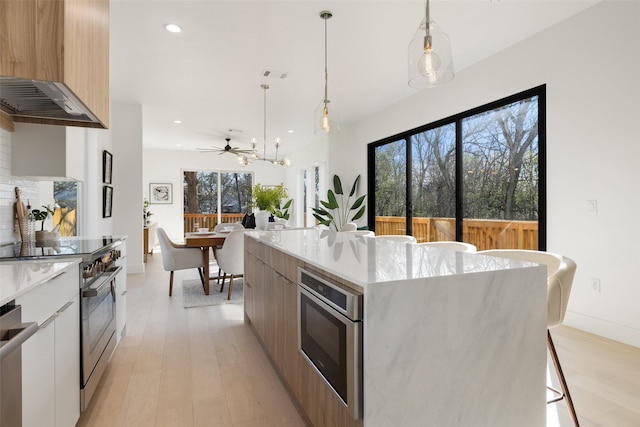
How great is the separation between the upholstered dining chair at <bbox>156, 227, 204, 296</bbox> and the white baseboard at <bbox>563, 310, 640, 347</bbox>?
4041 millimetres

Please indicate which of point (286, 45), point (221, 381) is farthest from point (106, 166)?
point (221, 381)

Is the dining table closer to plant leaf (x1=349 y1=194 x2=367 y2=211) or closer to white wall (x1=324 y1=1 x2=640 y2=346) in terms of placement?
plant leaf (x1=349 y1=194 x2=367 y2=211)

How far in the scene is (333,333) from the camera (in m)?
1.34

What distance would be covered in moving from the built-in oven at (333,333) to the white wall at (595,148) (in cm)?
277

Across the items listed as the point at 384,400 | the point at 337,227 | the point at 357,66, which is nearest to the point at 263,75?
the point at 357,66

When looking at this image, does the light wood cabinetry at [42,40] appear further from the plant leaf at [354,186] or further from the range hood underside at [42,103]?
the plant leaf at [354,186]

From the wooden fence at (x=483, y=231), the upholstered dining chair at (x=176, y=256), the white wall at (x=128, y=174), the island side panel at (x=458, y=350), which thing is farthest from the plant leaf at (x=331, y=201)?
the island side panel at (x=458, y=350)

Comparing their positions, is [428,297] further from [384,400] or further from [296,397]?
[296,397]

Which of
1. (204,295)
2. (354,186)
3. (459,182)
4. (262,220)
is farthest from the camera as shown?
(354,186)

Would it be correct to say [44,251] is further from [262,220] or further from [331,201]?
[331,201]

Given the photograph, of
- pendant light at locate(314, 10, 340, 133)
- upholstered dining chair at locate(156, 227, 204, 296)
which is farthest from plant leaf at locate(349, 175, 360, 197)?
pendant light at locate(314, 10, 340, 133)

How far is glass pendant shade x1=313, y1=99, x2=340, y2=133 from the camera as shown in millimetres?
3186

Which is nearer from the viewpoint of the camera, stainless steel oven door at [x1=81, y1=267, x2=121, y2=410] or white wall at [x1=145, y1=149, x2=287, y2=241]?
stainless steel oven door at [x1=81, y1=267, x2=121, y2=410]

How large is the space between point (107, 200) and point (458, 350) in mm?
5353
